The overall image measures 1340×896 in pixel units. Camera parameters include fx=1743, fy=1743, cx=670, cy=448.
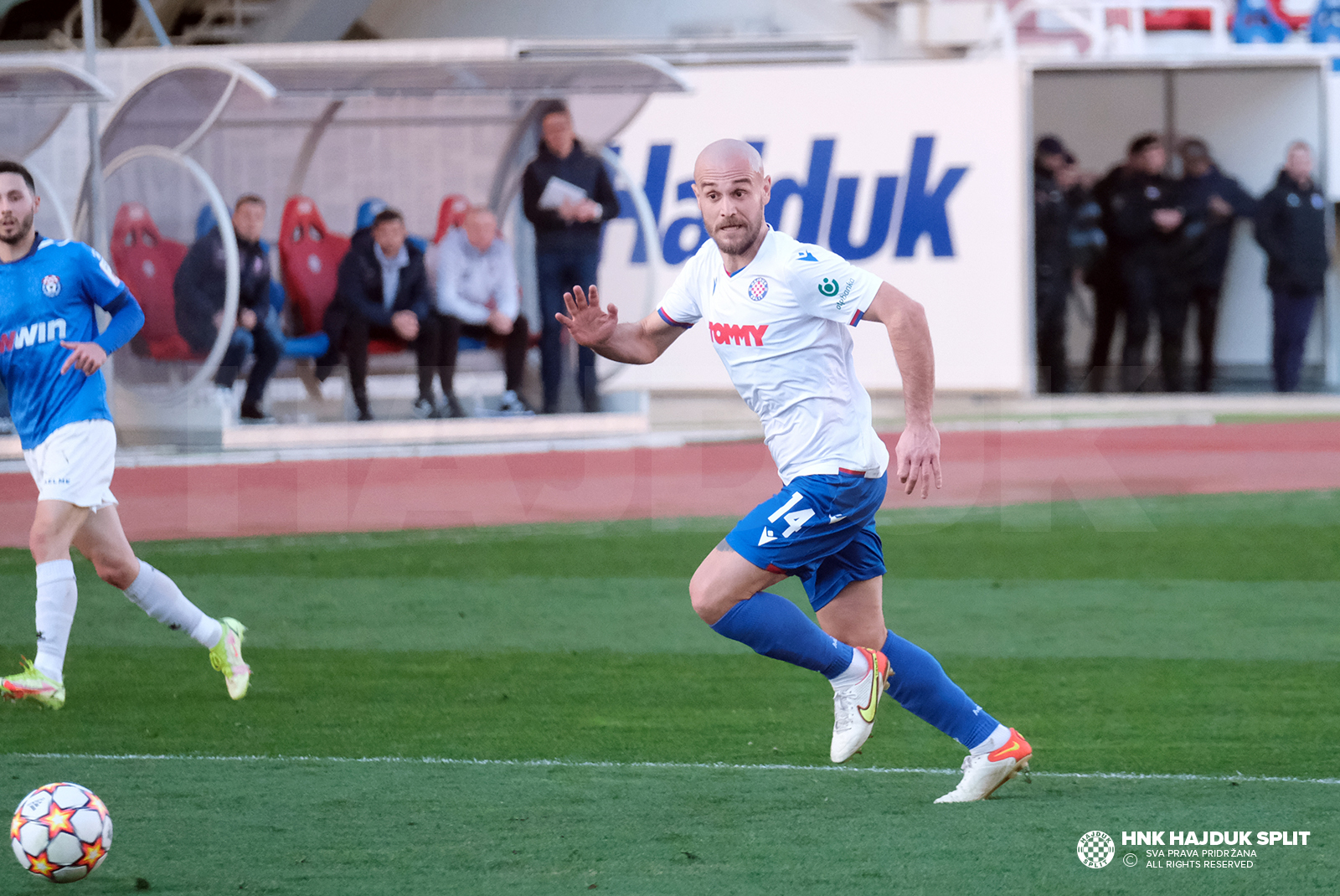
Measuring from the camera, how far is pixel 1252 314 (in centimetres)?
2086

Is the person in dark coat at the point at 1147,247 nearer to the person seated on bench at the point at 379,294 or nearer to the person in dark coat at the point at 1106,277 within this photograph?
the person in dark coat at the point at 1106,277

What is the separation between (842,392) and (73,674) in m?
3.84

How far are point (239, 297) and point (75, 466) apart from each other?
8508 millimetres

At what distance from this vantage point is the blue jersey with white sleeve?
6375 millimetres

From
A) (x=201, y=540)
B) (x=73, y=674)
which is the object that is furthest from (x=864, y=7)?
(x=73, y=674)

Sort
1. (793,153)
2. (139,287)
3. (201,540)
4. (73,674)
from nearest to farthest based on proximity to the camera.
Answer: (73,674), (201,540), (139,287), (793,153)

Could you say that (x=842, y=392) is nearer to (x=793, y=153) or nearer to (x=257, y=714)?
(x=257, y=714)

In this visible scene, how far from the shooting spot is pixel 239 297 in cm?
1460

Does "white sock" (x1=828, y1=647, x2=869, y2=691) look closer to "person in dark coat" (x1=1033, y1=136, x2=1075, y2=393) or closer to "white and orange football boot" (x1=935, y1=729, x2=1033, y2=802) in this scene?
"white and orange football boot" (x1=935, y1=729, x2=1033, y2=802)

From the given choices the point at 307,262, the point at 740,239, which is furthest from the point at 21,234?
the point at 307,262

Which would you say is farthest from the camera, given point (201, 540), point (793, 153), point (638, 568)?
point (793, 153)

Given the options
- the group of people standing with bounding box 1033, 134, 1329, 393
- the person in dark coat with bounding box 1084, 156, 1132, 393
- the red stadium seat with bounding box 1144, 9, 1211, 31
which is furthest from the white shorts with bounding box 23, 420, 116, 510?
the red stadium seat with bounding box 1144, 9, 1211, 31

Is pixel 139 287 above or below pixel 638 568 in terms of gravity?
above

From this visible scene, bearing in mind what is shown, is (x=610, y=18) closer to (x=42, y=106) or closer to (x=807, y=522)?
(x=42, y=106)
